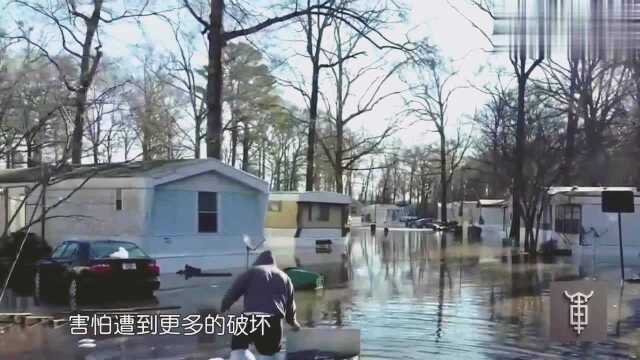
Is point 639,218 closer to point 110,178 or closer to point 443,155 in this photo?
point 110,178

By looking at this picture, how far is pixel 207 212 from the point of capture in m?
24.0

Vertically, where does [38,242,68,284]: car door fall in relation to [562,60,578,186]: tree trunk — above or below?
below

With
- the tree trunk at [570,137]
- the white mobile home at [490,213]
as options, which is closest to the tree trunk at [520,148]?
the tree trunk at [570,137]

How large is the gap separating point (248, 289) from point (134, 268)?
904 centimetres

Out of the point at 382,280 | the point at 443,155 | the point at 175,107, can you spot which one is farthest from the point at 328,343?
the point at 443,155

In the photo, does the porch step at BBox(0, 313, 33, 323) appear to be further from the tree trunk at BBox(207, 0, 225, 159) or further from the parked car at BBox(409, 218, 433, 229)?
the parked car at BBox(409, 218, 433, 229)

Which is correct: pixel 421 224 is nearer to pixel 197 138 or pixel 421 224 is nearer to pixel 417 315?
pixel 197 138

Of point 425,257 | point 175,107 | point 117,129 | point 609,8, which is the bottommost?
point 425,257

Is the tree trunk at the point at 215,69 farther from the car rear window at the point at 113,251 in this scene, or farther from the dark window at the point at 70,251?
the dark window at the point at 70,251

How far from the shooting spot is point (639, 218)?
3234 centimetres

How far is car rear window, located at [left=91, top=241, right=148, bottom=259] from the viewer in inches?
624

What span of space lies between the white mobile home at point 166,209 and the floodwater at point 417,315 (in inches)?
74.6

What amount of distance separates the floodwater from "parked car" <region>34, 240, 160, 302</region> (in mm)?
500

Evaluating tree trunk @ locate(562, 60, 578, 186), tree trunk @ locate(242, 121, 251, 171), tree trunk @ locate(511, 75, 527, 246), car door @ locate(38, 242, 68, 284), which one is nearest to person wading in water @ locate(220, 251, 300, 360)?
car door @ locate(38, 242, 68, 284)
